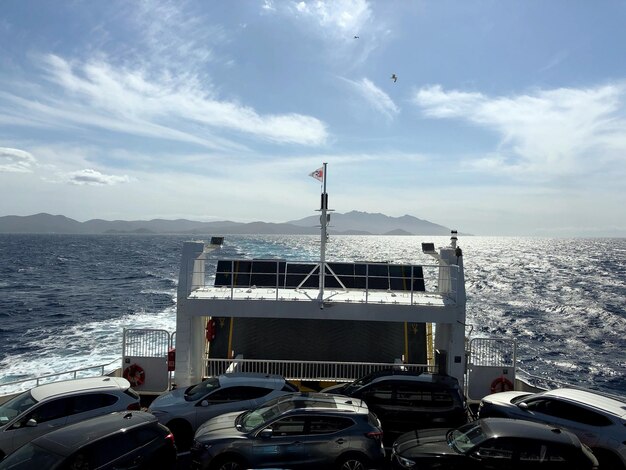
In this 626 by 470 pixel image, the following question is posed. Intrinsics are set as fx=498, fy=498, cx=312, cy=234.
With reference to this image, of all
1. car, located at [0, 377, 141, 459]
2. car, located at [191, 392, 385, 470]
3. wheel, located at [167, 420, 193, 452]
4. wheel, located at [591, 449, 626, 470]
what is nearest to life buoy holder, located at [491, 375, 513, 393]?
wheel, located at [591, 449, 626, 470]

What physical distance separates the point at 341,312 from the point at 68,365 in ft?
63.3

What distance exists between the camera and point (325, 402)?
30.9 ft

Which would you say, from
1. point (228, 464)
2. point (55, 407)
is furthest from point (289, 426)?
point (55, 407)

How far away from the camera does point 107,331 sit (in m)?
35.0

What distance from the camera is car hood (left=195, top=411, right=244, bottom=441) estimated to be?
8938mm

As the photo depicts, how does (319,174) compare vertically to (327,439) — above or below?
above

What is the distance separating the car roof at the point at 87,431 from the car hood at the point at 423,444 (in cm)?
456

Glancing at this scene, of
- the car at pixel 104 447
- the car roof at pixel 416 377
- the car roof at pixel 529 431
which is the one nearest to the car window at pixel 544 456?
the car roof at pixel 529 431

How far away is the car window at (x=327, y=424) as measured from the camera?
883cm

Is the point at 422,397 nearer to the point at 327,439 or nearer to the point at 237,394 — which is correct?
the point at 327,439

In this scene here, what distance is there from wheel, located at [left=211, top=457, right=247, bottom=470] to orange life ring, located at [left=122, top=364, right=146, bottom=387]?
568 cm

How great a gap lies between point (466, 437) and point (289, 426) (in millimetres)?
3160

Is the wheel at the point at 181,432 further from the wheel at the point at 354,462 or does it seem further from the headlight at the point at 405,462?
the headlight at the point at 405,462

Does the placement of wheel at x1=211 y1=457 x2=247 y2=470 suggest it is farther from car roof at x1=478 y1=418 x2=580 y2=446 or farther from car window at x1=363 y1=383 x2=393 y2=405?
car roof at x1=478 y1=418 x2=580 y2=446
